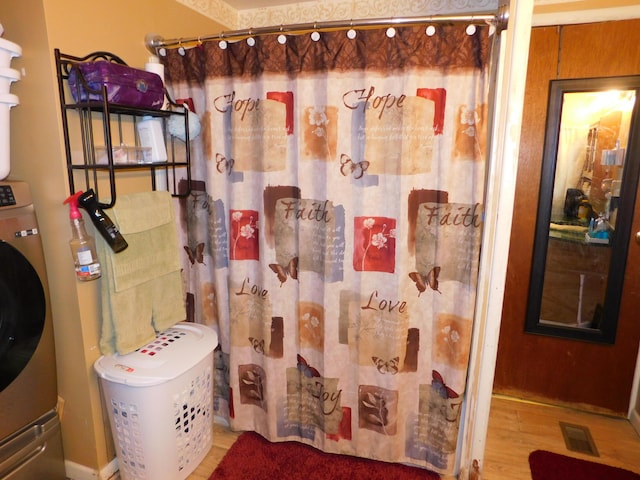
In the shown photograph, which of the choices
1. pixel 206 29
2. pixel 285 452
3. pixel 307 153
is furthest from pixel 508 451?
pixel 206 29

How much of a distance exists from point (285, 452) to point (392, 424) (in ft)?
1.77

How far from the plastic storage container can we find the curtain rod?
129cm

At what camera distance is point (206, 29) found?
79.6 inches

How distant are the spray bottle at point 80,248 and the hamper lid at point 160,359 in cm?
36

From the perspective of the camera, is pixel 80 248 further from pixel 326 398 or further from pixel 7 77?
pixel 326 398

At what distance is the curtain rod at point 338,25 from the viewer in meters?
1.33

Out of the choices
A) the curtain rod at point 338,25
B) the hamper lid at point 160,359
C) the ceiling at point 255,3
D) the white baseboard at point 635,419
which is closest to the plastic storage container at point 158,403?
the hamper lid at point 160,359

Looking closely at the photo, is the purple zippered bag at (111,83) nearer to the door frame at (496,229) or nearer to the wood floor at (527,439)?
the door frame at (496,229)

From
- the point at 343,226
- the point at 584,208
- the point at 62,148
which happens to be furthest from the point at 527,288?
the point at 62,148

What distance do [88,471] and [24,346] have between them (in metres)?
0.64

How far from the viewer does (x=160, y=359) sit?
1.52m

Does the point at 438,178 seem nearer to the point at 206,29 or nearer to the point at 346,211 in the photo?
the point at 346,211

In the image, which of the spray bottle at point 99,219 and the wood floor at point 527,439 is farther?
the wood floor at point 527,439

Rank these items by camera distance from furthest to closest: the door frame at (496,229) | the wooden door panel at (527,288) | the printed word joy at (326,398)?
the wooden door panel at (527,288) → the printed word joy at (326,398) → the door frame at (496,229)
